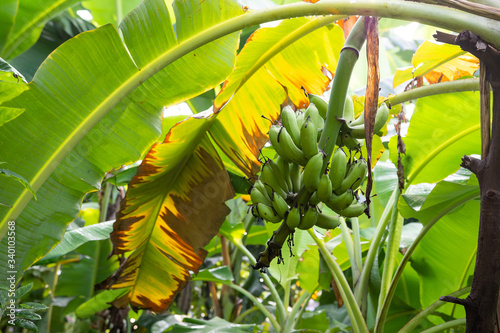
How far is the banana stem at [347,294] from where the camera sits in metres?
1.44

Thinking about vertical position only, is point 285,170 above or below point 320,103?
below

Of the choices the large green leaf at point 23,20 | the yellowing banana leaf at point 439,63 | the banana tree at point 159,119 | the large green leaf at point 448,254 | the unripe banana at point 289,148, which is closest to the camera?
the unripe banana at point 289,148

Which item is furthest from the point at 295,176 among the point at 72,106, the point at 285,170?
the point at 72,106

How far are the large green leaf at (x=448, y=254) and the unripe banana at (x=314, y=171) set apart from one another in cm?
92

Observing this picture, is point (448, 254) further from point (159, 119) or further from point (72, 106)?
point (72, 106)

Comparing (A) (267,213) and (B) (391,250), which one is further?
(B) (391,250)

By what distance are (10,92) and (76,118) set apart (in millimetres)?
288

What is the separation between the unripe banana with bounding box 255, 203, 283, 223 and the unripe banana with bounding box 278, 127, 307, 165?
137 mm

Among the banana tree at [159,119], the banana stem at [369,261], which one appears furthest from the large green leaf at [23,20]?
the banana stem at [369,261]

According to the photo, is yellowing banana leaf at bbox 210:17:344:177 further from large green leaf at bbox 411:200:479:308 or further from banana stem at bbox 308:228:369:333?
large green leaf at bbox 411:200:479:308

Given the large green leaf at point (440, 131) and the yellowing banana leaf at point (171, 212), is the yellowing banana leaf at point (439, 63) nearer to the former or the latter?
the large green leaf at point (440, 131)

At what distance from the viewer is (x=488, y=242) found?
0.86 metres

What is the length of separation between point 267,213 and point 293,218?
96mm

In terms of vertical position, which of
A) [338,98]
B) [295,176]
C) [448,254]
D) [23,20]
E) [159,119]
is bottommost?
[448,254]
